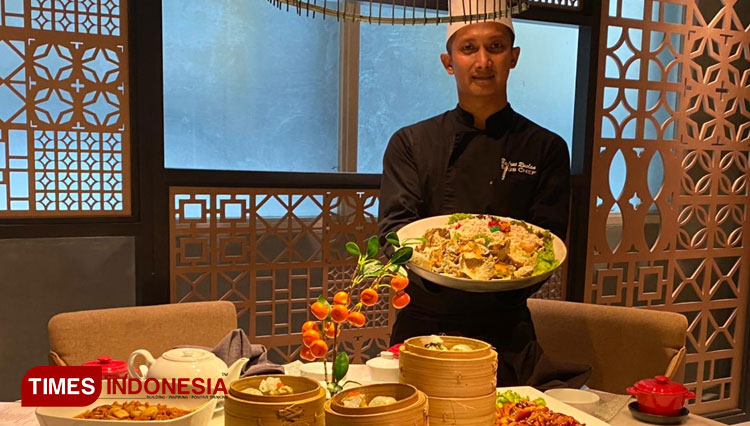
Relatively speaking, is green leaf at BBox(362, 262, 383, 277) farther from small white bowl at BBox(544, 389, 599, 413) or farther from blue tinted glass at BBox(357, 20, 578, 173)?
blue tinted glass at BBox(357, 20, 578, 173)

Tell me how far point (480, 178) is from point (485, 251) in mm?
450

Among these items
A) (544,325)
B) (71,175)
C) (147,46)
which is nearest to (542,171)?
(544,325)

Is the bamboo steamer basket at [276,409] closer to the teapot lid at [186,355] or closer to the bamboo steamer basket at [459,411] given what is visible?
the bamboo steamer basket at [459,411]

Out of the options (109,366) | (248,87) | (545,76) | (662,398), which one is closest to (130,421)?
(109,366)

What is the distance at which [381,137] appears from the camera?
333cm

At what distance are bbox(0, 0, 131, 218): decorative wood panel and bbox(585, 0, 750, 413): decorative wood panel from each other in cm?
205

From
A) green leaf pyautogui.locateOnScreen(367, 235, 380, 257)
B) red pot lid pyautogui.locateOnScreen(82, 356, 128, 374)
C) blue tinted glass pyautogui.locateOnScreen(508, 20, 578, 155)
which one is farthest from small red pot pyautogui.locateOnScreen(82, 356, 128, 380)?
blue tinted glass pyautogui.locateOnScreen(508, 20, 578, 155)

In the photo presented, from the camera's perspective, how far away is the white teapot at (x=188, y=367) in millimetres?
1107

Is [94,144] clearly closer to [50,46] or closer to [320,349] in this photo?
[50,46]

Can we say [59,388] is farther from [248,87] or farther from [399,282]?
[248,87]

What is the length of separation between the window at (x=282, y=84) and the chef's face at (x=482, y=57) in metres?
1.29

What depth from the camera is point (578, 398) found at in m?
1.36

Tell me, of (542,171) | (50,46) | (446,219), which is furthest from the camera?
(50,46)

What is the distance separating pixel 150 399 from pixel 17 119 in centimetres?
157
